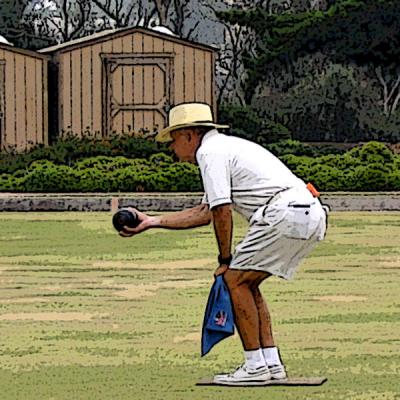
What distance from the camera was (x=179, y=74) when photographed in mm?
35000

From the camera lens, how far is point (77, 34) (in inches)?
1941

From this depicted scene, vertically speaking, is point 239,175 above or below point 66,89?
below

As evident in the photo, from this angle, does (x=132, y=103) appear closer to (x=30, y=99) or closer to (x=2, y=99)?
(x=30, y=99)

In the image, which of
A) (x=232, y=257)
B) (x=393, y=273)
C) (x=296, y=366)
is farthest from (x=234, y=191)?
(x=393, y=273)

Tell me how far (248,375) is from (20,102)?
91.4ft

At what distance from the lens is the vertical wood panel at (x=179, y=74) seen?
3484 cm

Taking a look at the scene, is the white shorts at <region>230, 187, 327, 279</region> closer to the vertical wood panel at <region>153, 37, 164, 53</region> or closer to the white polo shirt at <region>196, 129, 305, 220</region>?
the white polo shirt at <region>196, 129, 305, 220</region>

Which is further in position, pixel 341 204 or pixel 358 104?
pixel 358 104

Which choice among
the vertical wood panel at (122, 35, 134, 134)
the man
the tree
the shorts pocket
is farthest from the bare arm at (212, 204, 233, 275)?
the tree

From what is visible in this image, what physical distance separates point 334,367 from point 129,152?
24596mm

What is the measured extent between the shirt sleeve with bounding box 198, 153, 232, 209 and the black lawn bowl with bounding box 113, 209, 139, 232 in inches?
18.8

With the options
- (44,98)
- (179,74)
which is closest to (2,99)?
(44,98)

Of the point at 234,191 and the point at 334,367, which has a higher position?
the point at 234,191

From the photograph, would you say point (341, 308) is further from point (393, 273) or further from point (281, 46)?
point (281, 46)
